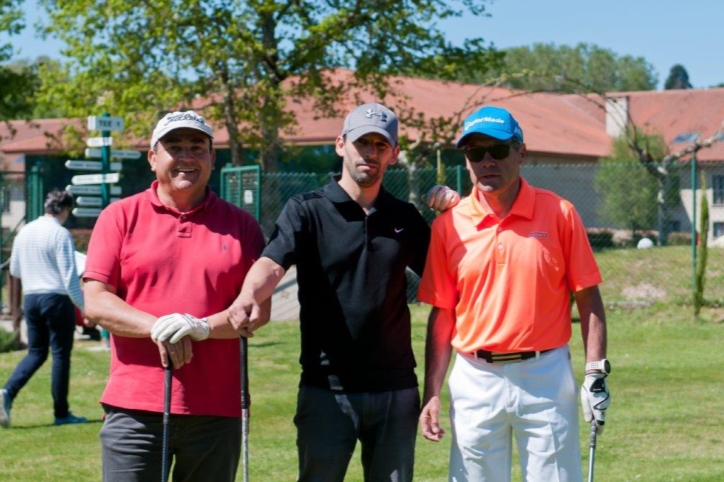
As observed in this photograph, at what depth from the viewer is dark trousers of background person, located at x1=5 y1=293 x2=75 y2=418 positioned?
10.0 meters

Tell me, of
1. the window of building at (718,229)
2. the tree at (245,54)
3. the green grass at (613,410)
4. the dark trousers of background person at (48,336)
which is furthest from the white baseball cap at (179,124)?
the window of building at (718,229)

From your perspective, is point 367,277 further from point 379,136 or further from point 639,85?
point 639,85

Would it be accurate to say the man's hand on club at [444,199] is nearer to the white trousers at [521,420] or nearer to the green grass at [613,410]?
the white trousers at [521,420]

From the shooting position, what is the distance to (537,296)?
4.72m

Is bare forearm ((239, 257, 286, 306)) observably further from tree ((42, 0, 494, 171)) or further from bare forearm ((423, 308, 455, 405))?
tree ((42, 0, 494, 171))

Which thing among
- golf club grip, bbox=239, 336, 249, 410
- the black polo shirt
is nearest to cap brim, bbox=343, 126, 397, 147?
the black polo shirt

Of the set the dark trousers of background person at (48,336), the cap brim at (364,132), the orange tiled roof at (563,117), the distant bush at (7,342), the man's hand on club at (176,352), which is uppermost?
the orange tiled roof at (563,117)

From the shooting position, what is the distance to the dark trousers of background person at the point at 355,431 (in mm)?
4770

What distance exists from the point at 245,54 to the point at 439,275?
19404 mm

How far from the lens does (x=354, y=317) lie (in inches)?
187

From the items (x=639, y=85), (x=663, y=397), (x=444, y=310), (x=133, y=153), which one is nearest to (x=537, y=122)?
(x=133, y=153)

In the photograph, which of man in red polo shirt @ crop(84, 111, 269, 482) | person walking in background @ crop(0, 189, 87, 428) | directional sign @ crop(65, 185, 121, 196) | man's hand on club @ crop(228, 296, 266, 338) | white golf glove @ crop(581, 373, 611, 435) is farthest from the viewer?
directional sign @ crop(65, 185, 121, 196)

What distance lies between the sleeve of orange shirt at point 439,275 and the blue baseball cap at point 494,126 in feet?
1.22

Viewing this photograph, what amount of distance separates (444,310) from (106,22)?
818 inches
